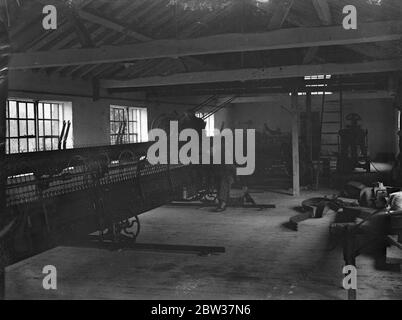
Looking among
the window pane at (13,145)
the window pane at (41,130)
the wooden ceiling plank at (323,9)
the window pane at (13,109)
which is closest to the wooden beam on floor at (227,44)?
the wooden ceiling plank at (323,9)

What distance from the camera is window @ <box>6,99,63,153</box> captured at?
7578mm

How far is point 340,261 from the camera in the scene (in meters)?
5.08

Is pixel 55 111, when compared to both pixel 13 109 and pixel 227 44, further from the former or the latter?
pixel 227 44

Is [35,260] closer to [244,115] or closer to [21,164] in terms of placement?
[21,164]

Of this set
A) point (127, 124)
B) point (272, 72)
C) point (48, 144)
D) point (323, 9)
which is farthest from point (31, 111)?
point (323, 9)

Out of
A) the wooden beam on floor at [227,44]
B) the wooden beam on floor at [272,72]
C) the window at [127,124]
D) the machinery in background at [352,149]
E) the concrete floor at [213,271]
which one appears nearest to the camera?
the concrete floor at [213,271]

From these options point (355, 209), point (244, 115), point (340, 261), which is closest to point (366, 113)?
point (244, 115)

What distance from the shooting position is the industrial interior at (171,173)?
13.2ft

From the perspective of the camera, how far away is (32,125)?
808 cm

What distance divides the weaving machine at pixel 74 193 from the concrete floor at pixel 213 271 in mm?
526

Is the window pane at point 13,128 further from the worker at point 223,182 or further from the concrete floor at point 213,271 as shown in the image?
the worker at point 223,182

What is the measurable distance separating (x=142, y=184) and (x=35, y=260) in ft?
5.33

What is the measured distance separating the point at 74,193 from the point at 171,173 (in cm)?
189

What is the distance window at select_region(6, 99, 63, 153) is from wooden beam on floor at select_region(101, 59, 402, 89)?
5.44 ft
